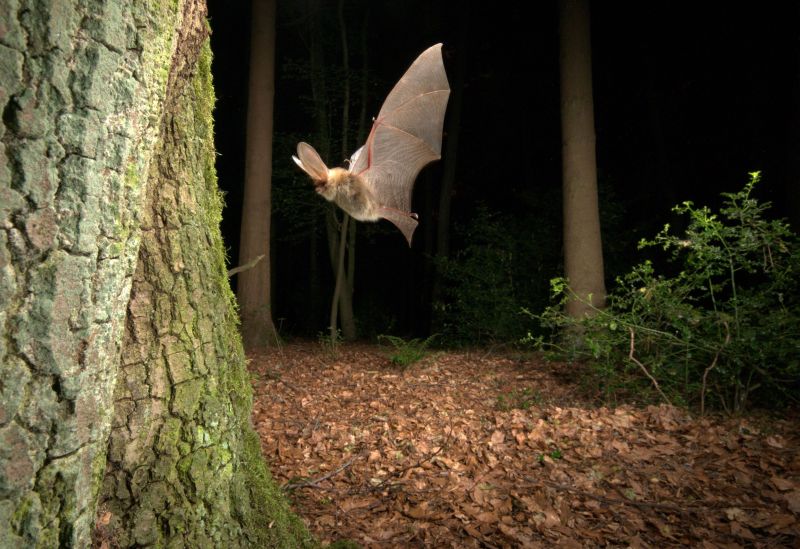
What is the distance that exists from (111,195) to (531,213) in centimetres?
977

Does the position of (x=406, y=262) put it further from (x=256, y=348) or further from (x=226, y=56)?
(x=256, y=348)

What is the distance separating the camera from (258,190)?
8.42 meters

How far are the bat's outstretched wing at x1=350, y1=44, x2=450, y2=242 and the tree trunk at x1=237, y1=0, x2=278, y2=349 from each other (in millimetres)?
4503

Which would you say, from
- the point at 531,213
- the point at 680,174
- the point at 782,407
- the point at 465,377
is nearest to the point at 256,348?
the point at 465,377


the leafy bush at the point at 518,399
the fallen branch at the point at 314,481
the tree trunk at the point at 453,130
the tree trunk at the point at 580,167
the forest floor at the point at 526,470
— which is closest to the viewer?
the forest floor at the point at 526,470

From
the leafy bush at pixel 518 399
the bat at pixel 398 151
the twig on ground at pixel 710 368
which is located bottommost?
the leafy bush at pixel 518 399

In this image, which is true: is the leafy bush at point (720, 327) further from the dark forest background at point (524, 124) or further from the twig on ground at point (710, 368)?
the dark forest background at point (524, 124)

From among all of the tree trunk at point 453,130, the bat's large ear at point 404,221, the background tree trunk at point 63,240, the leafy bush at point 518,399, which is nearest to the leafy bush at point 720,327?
the leafy bush at point 518,399

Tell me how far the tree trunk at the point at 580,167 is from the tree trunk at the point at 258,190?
186 inches

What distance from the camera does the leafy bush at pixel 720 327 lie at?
418 cm

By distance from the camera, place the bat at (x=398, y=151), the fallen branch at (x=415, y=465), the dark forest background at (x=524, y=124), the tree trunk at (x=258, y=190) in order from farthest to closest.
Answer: the dark forest background at (x=524, y=124) < the tree trunk at (x=258, y=190) < the bat at (x=398, y=151) < the fallen branch at (x=415, y=465)

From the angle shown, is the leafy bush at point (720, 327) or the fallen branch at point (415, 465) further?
the leafy bush at point (720, 327)

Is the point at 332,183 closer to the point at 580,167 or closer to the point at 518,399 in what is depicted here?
the point at 518,399

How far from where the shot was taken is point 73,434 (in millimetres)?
1059
